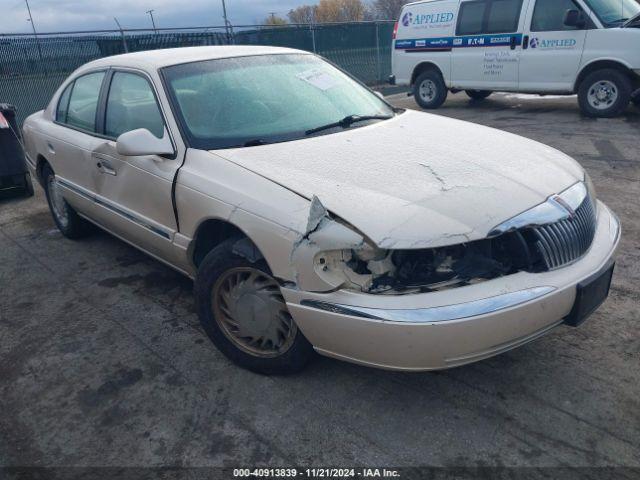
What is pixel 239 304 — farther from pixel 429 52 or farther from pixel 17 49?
pixel 17 49

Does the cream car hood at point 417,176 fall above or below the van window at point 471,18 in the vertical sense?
below

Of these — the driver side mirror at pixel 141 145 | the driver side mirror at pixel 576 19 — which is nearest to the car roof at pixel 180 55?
the driver side mirror at pixel 141 145

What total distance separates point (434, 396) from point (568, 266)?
2.93ft

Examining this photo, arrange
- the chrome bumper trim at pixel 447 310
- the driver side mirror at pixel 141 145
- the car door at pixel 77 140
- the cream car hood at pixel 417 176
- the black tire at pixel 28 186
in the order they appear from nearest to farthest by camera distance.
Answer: the chrome bumper trim at pixel 447 310 < the cream car hood at pixel 417 176 < the driver side mirror at pixel 141 145 < the car door at pixel 77 140 < the black tire at pixel 28 186

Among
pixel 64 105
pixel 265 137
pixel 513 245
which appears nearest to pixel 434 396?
pixel 513 245

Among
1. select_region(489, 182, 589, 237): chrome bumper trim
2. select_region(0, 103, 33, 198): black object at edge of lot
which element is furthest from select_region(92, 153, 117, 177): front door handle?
select_region(0, 103, 33, 198): black object at edge of lot

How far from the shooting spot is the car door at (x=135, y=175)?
10.9 ft

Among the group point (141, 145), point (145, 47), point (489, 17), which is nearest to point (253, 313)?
point (141, 145)

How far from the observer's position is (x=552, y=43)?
9.30 metres

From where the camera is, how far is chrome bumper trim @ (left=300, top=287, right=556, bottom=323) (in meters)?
2.25

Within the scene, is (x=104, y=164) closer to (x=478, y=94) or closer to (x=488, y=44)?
(x=488, y=44)

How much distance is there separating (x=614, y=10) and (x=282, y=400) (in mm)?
9040

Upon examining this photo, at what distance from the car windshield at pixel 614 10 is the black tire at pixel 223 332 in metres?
8.42

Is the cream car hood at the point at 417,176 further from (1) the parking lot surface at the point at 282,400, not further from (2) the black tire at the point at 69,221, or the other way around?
(2) the black tire at the point at 69,221
